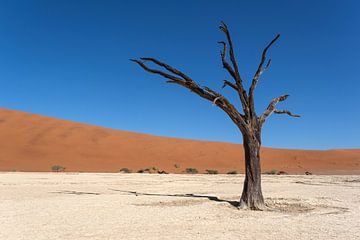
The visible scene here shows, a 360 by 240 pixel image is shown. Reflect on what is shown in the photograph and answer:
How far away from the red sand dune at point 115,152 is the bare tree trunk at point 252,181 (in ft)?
82.8

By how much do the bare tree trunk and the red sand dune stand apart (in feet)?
82.8

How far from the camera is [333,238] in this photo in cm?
603

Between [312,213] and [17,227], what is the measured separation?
6.26 metres

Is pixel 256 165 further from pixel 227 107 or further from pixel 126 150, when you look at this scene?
pixel 126 150

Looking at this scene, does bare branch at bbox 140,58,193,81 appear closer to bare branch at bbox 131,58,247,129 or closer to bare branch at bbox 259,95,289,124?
bare branch at bbox 131,58,247,129

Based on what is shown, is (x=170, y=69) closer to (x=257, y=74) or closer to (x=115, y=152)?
(x=257, y=74)

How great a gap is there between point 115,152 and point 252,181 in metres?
36.9

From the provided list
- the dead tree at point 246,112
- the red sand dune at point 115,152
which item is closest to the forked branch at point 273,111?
the dead tree at point 246,112

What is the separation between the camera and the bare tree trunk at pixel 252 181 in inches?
374

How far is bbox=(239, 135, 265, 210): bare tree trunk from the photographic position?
9.50m

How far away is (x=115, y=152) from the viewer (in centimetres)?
4528

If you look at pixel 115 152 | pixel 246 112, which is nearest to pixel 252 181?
pixel 246 112

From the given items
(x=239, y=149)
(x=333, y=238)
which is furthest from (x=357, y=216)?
(x=239, y=149)

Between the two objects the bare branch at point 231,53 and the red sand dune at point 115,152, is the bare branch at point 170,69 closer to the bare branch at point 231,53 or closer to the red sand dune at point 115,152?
the bare branch at point 231,53
